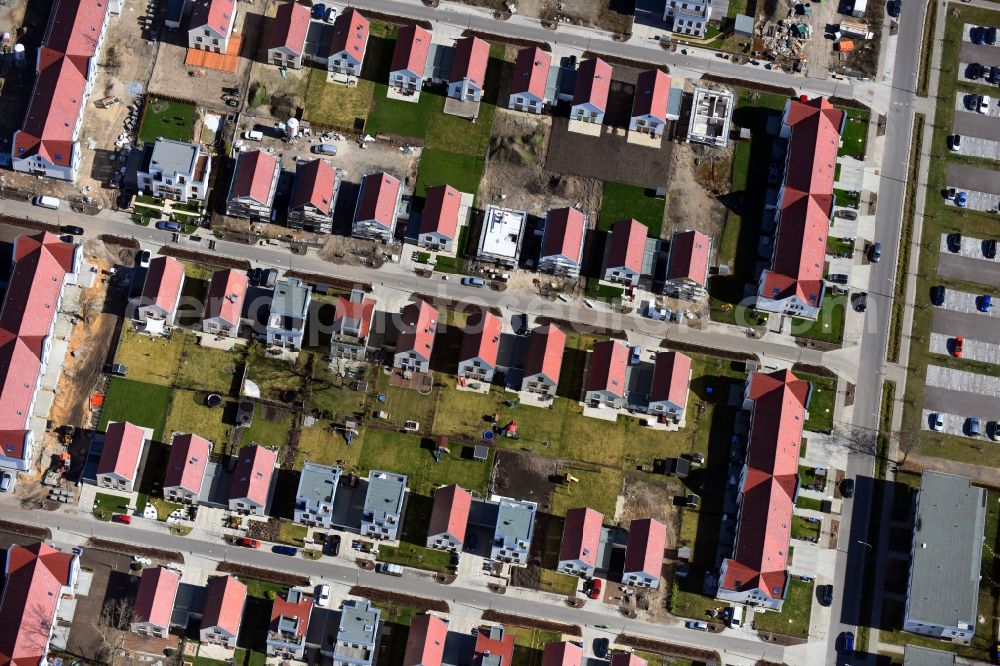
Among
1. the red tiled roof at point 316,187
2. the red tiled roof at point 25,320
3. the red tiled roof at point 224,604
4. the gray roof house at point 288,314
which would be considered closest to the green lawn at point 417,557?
the red tiled roof at point 224,604

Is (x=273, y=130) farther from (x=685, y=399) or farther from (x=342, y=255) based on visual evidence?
(x=685, y=399)

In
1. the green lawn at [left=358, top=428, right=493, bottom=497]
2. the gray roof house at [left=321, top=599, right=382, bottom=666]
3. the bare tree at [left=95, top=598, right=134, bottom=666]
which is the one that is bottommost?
the bare tree at [left=95, top=598, right=134, bottom=666]

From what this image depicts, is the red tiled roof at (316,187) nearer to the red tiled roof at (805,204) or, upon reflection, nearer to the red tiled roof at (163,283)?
the red tiled roof at (163,283)

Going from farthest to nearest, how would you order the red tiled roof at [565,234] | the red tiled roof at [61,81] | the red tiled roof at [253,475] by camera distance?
the red tiled roof at [61,81] < the red tiled roof at [565,234] < the red tiled roof at [253,475]

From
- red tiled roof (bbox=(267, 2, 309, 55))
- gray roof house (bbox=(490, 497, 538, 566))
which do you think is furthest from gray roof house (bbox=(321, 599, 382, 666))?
red tiled roof (bbox=(267, 2, 309, 55))

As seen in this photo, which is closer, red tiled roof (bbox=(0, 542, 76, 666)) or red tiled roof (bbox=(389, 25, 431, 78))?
red tiled roof (bbox=(0, 542, 76, 666))

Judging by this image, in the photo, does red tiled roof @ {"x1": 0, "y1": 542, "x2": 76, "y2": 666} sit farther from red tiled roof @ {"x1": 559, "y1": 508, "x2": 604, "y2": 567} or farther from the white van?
red tiled roof @ {"x1": 559, "y1": 508, "x2": 604, "y2": 567}

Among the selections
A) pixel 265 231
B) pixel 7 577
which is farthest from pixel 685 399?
pixel 7 577
